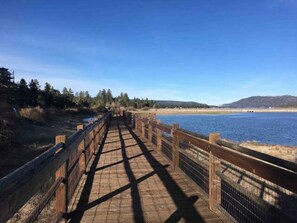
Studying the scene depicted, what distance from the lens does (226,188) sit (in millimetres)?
8094

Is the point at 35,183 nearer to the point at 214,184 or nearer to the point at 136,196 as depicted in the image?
the point at 214,184

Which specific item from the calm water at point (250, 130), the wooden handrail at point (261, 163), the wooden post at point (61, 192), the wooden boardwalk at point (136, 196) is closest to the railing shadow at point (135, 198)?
the wooden boardwalk at point (136, 196)

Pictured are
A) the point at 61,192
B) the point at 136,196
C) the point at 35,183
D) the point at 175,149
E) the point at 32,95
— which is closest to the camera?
the point at 35,183

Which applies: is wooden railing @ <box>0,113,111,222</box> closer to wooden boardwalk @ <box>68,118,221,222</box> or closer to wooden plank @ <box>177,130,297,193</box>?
wooden boardwalk @ <box>68,118,221,222</box>

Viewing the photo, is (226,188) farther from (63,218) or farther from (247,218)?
(63,218)

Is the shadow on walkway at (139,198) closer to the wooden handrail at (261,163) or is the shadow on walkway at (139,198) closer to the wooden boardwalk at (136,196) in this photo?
the wooden boardwalk at (136,196)

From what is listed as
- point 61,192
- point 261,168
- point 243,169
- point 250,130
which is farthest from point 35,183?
point 250,130

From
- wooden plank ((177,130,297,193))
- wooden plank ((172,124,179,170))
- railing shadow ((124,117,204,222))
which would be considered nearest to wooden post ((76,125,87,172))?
railing shadow ((124,117,204,222))

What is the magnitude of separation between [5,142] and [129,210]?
53.0 ft

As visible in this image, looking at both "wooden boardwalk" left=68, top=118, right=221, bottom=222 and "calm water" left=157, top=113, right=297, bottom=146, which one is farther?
"calm water" left=157, top=113, right=297, bottom=146

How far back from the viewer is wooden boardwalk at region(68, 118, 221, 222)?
16.1 ft

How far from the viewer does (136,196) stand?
5.95 m

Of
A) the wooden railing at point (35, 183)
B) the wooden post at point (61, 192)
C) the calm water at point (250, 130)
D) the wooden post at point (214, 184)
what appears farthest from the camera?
the calm water at point (250, 130)

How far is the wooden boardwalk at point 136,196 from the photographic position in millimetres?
4895
